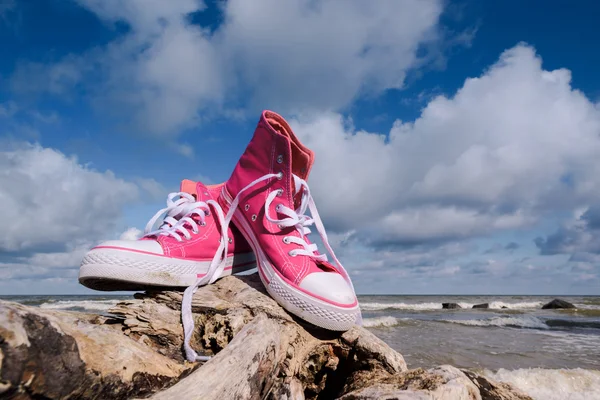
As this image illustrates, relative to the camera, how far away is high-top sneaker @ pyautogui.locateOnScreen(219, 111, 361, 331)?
2.13 meters

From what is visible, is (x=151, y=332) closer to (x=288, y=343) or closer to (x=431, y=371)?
(x=288, y=343)

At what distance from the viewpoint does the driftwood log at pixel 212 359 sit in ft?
3.52

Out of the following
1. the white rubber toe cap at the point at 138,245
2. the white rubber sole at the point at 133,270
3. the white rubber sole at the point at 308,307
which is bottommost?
the white rubber sole at the point at 308,307

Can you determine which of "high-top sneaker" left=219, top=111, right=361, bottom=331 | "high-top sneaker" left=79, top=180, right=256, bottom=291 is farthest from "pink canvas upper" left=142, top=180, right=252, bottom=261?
"high-top sneaker" left=219, top=111, right=361, bottom=331

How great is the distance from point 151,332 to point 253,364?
623mm

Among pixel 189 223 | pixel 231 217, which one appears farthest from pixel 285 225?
pixel 189 223

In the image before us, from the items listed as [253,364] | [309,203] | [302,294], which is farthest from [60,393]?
[309,203]

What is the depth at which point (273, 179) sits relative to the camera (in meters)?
2.50

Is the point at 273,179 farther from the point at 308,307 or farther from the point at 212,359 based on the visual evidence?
the point at 212,359

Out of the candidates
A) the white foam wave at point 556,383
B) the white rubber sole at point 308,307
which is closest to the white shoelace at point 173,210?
the white rubber sole at point 308,307

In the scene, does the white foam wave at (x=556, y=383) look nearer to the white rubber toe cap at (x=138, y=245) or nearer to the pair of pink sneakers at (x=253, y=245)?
the pair of pink sneakers at (x=253, y=245)

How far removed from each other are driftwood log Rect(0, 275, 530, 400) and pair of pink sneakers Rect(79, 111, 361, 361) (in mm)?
122

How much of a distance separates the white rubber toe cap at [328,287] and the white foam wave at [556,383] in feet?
9.68

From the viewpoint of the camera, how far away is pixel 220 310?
2135 mm
